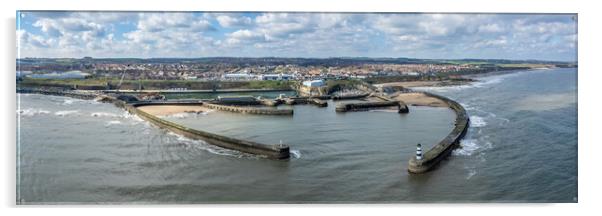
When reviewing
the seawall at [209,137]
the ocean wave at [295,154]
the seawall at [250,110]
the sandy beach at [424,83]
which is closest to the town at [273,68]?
the sandy beach at [424,83]

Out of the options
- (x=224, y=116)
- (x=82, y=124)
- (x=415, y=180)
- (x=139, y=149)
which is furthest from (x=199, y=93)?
(x=415, y=180)

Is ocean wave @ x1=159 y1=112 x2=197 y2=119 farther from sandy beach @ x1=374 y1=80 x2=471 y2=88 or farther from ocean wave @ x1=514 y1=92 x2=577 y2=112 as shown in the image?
ocean wave @ x1=514 y1=92 x2=577 y2=112

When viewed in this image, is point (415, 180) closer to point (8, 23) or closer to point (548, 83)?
point (548, 83)

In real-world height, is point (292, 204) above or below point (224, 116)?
below
